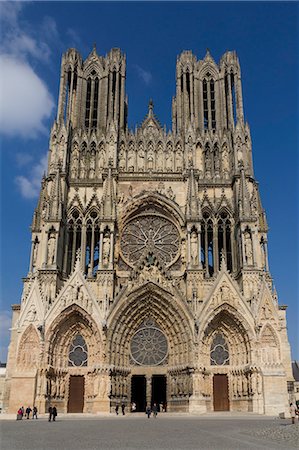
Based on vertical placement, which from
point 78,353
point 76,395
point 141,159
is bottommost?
point 76,395

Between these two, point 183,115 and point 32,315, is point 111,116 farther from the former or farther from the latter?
point 32,315

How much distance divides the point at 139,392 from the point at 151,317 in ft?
16.5

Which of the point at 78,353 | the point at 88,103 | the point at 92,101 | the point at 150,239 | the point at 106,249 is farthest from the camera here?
the point at 88,103

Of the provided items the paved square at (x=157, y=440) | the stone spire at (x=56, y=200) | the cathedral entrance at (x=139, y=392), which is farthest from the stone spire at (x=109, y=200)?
the paved square at (x=157, y=440)

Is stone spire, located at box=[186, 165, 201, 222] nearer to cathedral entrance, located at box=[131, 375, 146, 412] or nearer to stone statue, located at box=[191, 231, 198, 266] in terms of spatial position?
stone statue, located at box=[191, 231, 198, 266]

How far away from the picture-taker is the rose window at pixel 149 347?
83.5 feet

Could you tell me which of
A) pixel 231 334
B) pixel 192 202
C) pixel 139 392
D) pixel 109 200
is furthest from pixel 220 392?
pixel 109 200

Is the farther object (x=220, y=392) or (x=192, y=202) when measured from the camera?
(x=192, y=202)

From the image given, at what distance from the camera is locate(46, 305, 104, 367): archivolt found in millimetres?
24141

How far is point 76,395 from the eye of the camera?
80.0ft

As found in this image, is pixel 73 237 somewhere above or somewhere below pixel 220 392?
above

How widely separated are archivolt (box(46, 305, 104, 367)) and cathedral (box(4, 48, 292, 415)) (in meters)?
0.07

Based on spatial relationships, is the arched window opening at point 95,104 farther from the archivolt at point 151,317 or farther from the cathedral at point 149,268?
the archivolt at point 151,317

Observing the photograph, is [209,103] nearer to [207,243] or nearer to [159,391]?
[207,243]
